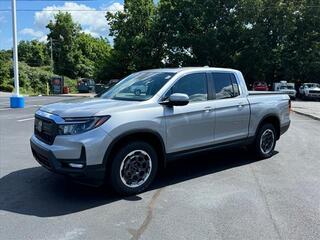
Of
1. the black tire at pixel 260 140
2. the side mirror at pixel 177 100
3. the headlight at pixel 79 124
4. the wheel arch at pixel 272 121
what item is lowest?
the black tire at pixel 260 140

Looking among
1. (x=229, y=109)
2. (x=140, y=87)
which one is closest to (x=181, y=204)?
(x=140, y=87)

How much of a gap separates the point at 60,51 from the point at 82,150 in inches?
2996

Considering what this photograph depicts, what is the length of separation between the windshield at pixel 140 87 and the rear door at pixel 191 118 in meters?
0.23

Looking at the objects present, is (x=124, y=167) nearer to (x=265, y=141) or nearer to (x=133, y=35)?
(x=265, y=141)

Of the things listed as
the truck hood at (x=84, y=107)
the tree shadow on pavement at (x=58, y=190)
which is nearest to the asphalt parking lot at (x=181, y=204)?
the tree shadow on pavement at (x=58, y=190)

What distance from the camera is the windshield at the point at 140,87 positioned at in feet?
21.3

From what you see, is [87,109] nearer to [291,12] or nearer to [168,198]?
[168,198]

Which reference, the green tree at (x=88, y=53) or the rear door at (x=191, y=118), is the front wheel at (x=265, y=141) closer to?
the rear door at (x=191, y=118)

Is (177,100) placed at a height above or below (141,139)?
above

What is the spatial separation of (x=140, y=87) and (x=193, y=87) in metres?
0.87

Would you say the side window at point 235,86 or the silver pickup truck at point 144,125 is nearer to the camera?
the silver pickup truck at point 144,125

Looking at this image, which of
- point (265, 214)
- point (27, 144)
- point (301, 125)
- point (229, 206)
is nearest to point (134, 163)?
point (229, 206)

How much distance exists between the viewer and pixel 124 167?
19.3 ft

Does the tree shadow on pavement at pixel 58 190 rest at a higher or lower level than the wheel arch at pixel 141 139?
lower
